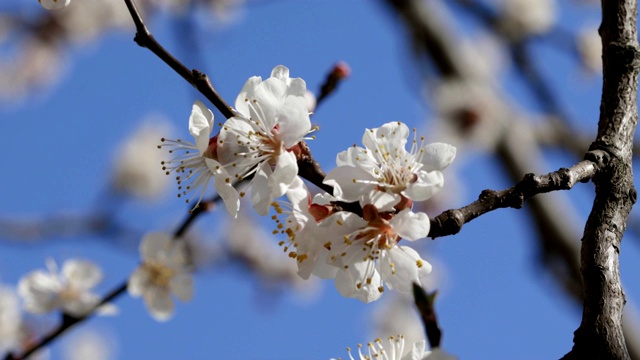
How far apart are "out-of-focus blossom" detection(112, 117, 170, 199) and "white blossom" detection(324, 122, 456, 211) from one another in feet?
15.4

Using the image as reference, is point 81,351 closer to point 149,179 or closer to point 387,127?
point 149,179

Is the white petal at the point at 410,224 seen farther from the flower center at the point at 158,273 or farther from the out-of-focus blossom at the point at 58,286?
the out-of-focus blossom at the point at 58,286

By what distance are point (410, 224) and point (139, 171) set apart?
16.8 feet

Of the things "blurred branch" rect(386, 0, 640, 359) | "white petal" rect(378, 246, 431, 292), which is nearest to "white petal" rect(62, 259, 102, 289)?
"blurred branch" rect(386, 0, 640, 359)

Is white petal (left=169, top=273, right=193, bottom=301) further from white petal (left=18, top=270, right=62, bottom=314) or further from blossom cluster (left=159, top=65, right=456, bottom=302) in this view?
blossom cluster (left=159, top=65, right=456, bottom=302)

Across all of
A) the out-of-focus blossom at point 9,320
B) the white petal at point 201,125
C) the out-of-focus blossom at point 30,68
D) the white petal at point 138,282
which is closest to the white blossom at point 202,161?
the white petal at point 201,125

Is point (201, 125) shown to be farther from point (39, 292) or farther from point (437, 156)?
point (39, 292)

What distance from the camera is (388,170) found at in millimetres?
1204

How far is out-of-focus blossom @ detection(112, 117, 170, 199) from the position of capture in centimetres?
593

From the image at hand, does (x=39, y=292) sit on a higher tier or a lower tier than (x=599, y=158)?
higher

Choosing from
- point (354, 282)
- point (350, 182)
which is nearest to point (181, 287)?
point (354, 282)

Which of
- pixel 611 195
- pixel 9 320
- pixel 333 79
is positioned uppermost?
pixel 9 320

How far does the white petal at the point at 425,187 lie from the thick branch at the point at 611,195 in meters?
0.22

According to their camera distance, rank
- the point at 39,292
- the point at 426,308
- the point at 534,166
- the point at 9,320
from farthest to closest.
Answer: the point at 534,166, the point at 9,320, the point at 39,292, the point at 426,308
